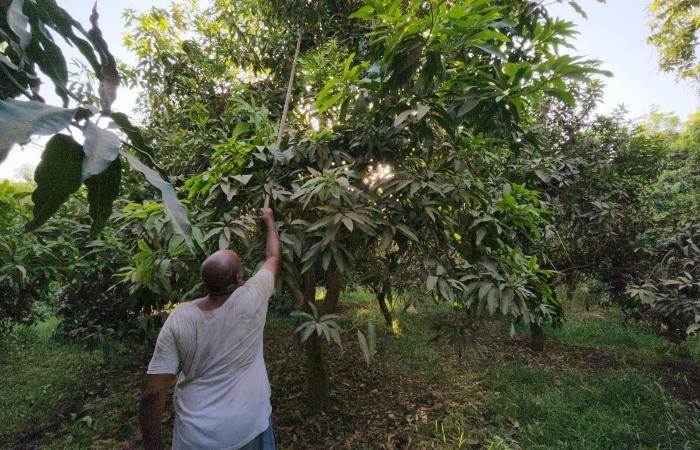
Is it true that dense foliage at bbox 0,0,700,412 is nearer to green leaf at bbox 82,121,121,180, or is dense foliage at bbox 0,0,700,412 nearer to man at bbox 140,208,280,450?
green leaf at bbox 82,121,121,180

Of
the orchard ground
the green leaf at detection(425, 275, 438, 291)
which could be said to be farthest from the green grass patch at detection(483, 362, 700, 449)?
the green leaf at detection(425, 275, 438, 291)

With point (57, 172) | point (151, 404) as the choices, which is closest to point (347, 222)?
point (151, 404)

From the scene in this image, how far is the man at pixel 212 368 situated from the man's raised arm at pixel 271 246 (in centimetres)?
17

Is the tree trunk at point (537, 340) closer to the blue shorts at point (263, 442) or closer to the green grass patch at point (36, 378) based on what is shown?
the blue shorts at point (263, 442)

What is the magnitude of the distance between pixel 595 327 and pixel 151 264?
288 inches

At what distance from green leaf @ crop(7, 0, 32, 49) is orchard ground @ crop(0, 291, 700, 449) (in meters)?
1.95

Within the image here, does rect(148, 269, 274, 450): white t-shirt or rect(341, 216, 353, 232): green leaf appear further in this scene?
rect(341, 216, 353, 232): green leaf

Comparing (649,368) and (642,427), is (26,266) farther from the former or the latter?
(649,368)

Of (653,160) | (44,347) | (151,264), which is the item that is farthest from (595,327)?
(44,347)

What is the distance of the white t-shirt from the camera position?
153 centimetres

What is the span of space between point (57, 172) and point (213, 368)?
1.34m

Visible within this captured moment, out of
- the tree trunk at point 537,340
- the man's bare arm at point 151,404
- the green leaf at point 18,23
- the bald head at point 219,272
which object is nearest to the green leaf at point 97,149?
the green leaf at point 18,23

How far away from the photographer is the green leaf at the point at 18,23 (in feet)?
1.60

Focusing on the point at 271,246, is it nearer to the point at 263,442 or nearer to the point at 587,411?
the point at 263,442
